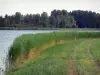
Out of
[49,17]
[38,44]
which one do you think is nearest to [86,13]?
[49,17]

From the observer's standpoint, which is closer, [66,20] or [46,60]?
[46,60]

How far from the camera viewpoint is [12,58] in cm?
2173

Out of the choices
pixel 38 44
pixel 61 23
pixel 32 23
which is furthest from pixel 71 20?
→ pixel 38 44

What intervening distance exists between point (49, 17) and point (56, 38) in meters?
69.6

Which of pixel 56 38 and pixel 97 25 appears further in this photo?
pixel 97 25

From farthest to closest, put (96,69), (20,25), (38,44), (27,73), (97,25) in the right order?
(97,25)
(20,25)
(38,44)
(96,69)
(27,73)

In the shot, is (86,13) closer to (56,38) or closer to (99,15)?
(99,15)

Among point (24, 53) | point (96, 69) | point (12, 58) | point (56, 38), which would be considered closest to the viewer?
point (96, 69)

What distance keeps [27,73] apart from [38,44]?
1682cm

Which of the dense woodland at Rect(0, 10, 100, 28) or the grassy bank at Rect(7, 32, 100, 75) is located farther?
the dense woodland at Rect(0, 10, 100, 28)

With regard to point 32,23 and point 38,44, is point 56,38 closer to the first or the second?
point 38,44

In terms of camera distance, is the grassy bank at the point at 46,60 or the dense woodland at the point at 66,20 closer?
the grassy bank at the point at 46,60

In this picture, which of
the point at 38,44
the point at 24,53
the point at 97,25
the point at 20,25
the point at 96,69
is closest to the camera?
the point at 96,69

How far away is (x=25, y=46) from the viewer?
81.3 ft
